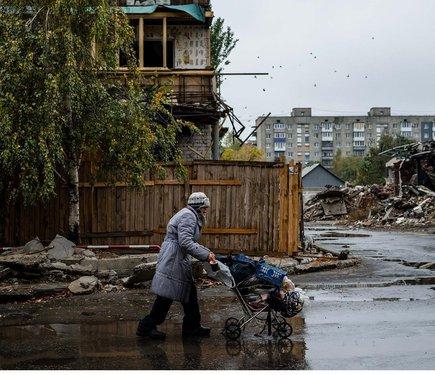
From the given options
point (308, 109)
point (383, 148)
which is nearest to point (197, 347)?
point (383, 148)

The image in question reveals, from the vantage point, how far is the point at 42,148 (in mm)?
12312

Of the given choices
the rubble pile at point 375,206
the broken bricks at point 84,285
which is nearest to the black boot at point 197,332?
the broken bricks at point 84,285

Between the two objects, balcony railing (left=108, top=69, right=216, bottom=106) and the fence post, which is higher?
balcony railing (left=108, top=69, right=216, bottom=106)

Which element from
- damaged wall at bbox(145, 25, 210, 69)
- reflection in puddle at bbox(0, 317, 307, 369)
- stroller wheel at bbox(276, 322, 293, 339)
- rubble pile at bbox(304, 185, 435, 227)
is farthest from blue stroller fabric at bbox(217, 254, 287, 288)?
rubble pile at bbox(304, 185, 435, 227)

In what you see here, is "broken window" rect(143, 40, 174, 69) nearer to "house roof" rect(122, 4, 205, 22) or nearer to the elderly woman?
"house roof" rect(122, 4, 205, 22)

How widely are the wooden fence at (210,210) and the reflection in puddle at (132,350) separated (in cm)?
594

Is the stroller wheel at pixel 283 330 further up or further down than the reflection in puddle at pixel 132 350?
further up

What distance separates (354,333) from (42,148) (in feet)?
22.1

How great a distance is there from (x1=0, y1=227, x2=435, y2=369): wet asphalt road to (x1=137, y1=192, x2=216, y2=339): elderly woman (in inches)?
8.1

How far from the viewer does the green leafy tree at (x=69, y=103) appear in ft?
41.4

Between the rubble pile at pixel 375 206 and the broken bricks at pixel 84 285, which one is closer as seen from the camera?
the broken bricks at pixel 84 285

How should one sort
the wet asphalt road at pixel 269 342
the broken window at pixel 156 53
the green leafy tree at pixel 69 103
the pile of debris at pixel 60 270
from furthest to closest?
the broken window at pixel 156 53, the green leafy tree at pixel 69 103, the pile of debris at pixel 60 270, the wet asphalt road at pixel 269 342

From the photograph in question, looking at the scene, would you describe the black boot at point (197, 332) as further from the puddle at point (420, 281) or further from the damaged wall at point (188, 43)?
the damaged wall at point (188, 43)

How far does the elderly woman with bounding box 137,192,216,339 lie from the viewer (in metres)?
8.01
